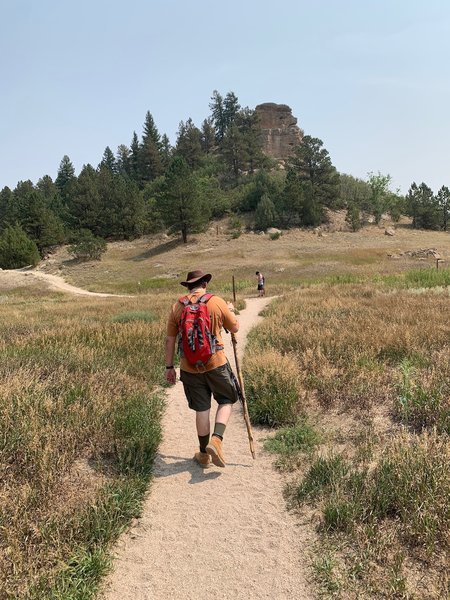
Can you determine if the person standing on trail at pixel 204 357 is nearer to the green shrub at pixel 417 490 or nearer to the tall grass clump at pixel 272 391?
the tall grass clump at pixel 272 391

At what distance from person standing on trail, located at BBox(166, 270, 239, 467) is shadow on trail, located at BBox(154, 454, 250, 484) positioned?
93mm

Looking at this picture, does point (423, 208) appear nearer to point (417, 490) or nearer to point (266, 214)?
point (266, 214)

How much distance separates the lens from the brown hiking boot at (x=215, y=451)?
4652 mm

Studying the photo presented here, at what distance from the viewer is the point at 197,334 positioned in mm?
4633

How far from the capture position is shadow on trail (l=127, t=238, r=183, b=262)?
2516 inches

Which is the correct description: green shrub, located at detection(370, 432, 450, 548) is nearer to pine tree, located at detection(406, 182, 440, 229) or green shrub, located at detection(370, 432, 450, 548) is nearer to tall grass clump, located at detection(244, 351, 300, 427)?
tall grass clump, located at detection(244, 351, 300, 427)

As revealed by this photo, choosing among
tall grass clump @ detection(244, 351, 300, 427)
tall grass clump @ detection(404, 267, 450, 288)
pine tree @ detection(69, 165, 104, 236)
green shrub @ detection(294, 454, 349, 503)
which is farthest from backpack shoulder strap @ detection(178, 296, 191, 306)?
pine tree @ detection(69, 165, 104, 236)

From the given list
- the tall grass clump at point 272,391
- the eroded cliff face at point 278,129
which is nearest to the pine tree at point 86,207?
the tall grass clump at point 272,391

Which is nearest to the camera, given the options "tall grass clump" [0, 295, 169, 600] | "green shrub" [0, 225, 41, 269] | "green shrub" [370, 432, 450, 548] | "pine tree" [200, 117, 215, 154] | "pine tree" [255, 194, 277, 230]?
"tall grass clump" [0, 295, 169, 600]

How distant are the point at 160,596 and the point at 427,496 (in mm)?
2427

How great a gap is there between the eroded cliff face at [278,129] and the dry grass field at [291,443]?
5602 inches

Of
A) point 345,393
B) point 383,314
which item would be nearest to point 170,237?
point 383,314

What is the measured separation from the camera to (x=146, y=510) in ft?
13.2

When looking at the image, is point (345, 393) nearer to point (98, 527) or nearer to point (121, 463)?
point (121, 463)
